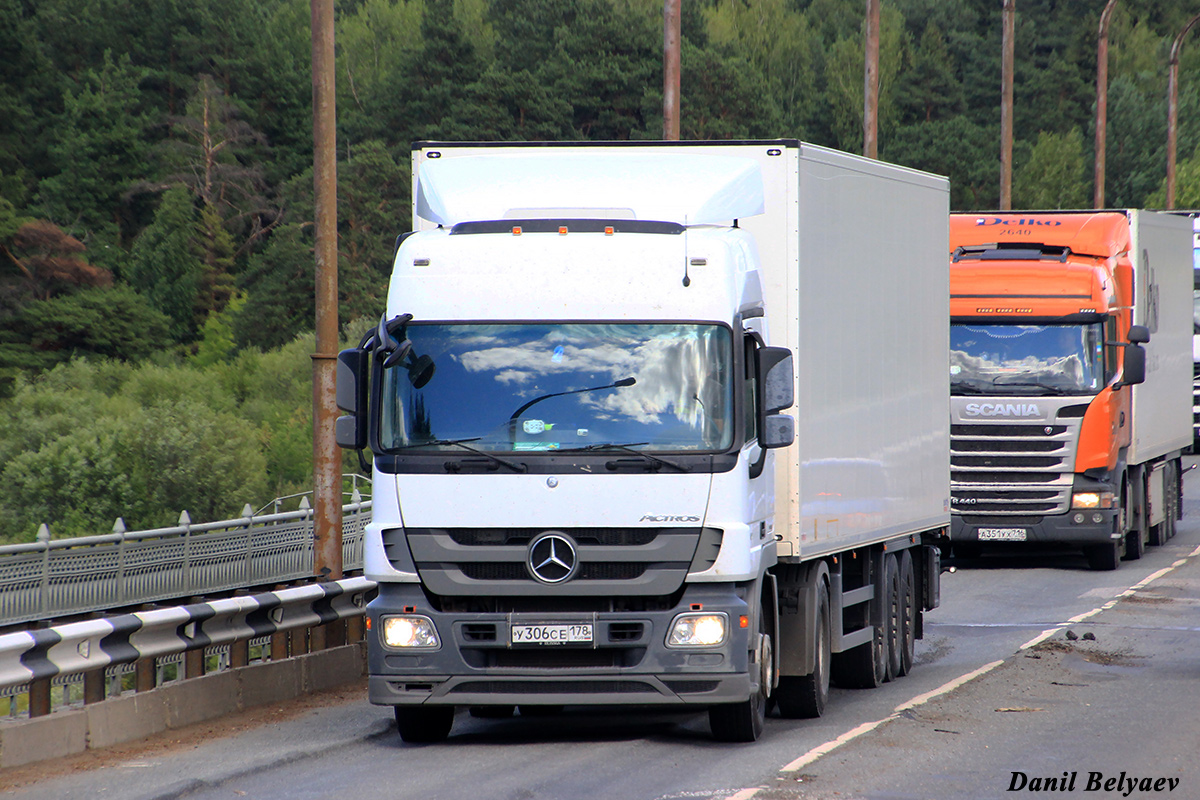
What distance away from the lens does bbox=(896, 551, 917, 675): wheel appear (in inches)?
562

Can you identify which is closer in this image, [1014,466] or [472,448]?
[472,448]

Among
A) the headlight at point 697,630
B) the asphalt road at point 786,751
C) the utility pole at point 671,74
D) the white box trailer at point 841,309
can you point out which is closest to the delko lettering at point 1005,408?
the utility pole at point 671,74

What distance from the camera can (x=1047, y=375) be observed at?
69.4 feet

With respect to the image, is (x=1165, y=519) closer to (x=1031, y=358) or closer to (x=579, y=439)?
(x=1031, y=358)

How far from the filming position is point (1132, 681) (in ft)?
44.0

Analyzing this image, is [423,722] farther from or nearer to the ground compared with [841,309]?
nearer to the ground

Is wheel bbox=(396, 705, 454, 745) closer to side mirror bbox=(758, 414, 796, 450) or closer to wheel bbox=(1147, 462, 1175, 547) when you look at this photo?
side mirror bbox=(758, 414, 796, 450)

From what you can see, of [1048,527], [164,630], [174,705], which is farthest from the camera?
[1048,527]

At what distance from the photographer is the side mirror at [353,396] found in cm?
1019

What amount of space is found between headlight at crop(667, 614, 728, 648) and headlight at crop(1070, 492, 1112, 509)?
12797 mm

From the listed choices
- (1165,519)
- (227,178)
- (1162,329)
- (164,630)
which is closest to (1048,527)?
(1162,329)

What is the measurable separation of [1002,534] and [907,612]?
8.01 metres

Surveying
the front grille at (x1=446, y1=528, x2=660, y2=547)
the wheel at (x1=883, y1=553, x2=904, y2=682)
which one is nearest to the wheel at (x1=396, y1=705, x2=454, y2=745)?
the front grille at (x1=446, y1=528, x2=660, y2=547)

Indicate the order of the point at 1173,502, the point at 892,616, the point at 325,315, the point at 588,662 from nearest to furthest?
the point at 588,662 → the point at 892,616 → the point at 325,315 → the point at 1173,502
